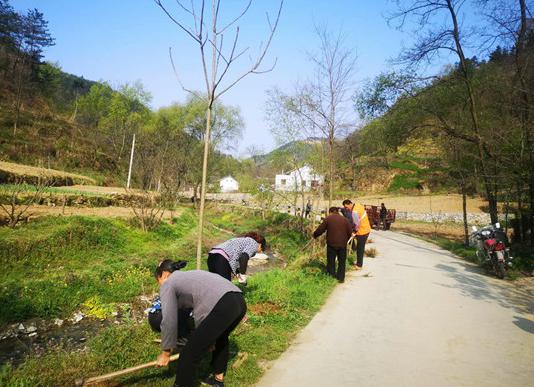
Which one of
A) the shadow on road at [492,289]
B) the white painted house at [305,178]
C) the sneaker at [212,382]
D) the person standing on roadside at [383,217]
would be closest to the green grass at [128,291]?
the sneaker at [212,382]

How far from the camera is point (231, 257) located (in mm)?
5777

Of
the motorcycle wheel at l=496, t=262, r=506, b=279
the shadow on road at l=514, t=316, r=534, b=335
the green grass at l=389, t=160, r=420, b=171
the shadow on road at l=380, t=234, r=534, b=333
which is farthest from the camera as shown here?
the green grass at l=389, t=160, r=420, b=171

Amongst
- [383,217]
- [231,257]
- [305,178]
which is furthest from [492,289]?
[383,217]

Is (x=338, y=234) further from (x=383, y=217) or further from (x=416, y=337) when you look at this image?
(x=383, y=217)

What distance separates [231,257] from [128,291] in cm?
529

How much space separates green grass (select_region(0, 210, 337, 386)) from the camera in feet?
13.3

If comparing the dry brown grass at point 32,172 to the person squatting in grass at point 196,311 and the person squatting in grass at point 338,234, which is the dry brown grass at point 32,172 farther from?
the person squatting in grass at point 196,311

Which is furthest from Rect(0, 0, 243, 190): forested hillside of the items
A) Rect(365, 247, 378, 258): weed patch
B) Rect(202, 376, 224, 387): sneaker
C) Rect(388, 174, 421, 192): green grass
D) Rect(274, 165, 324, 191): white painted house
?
Rect(388, 174, 421, 192): green grass

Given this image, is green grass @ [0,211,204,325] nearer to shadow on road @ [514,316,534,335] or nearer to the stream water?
the stream water

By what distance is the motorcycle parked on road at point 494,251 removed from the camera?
957 centimetres

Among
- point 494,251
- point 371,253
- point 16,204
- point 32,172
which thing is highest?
point 32,172

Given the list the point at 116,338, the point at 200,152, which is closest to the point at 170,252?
the point at 116,338

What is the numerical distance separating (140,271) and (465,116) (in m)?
13.7

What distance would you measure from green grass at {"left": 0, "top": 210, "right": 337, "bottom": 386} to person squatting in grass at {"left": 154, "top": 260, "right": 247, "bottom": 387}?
0.60m
